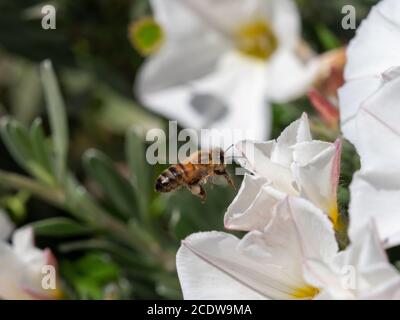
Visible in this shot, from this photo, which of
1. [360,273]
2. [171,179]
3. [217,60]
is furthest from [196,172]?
[217,60]

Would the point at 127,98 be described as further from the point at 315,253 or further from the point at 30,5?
the point at 315,253

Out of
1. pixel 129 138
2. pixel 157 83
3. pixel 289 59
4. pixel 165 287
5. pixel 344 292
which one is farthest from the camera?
pixel 157 83

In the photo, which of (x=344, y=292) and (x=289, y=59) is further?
(x=289, y=59)

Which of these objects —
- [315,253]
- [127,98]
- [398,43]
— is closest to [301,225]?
[315,253]

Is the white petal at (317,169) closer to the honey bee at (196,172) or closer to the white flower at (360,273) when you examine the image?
the white flower at (360,273)

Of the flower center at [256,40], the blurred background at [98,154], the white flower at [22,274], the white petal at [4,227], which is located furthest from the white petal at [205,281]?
the flower center at [256,40]

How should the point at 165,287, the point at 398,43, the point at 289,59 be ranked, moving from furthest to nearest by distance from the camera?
the point at 289,59
the point at 165,287
the point at 398,43
